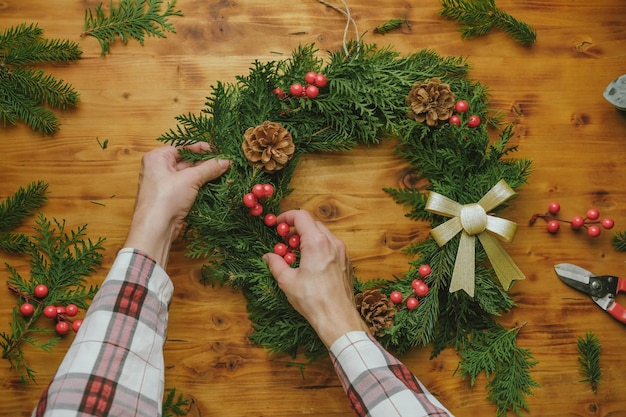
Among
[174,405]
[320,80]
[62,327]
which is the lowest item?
[174,405]

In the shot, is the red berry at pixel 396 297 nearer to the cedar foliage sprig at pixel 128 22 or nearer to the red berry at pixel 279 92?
the red berry at pixel 279 92

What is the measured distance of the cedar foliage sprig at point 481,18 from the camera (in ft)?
4.84

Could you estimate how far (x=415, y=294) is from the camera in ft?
4.40

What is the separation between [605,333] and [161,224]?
1.22m

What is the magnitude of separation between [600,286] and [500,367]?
35cm

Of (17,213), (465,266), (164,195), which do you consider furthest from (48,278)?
(465,266)

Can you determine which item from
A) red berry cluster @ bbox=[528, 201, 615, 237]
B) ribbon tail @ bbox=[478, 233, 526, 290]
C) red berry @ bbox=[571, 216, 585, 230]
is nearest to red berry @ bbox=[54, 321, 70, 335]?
ribbon tail @ bbox=[478, 233, 526, 290]

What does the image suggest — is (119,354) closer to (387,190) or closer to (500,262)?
(387,190)

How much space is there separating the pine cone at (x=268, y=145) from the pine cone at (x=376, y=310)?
0.38 m

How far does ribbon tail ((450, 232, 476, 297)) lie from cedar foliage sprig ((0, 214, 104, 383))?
35.3 inches

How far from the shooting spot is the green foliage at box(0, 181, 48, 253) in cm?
133

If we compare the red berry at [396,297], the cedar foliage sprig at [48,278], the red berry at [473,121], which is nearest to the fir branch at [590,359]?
the red berry at [396,297]

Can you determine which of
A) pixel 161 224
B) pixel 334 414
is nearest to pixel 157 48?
pixel 161 224

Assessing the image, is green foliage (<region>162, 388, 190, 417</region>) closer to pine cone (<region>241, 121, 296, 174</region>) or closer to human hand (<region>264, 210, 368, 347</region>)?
human hand (<region>264, 210, 368, 347</region>)
